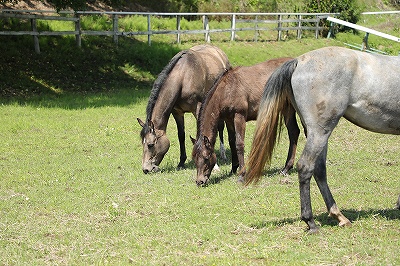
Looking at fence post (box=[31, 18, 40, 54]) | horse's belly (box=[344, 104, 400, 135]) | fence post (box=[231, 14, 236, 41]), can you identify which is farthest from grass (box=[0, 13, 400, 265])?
fence post (box=[231, 14, 236, 41])

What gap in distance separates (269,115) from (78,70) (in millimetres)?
14915

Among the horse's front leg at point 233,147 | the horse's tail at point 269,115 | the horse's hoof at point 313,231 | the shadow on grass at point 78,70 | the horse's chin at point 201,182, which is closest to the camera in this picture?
the horse's hoof at point 313,231

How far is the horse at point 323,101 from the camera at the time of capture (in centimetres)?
629

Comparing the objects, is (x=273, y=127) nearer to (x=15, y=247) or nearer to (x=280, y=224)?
(x=280, y=224)

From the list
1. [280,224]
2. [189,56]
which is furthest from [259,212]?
[189,56]

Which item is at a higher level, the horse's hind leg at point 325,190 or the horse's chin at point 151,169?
the horse's hind leg at point 325,190

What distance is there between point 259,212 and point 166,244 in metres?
1.59

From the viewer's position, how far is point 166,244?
6.30 meters

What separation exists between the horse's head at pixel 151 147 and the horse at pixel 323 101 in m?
3.72

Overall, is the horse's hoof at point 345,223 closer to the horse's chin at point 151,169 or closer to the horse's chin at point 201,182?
the horse's chin at point 201,182

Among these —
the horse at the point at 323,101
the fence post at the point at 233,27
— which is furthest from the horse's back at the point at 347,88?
the fence post at the point at 233,27

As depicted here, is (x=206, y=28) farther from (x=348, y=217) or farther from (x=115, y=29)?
(x=348, y=217)

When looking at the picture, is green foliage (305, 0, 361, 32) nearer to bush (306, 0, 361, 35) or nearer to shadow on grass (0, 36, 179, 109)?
bush (306, 0, 361, 35)

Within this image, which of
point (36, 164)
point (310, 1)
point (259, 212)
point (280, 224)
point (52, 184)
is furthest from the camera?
point (310, 1)
